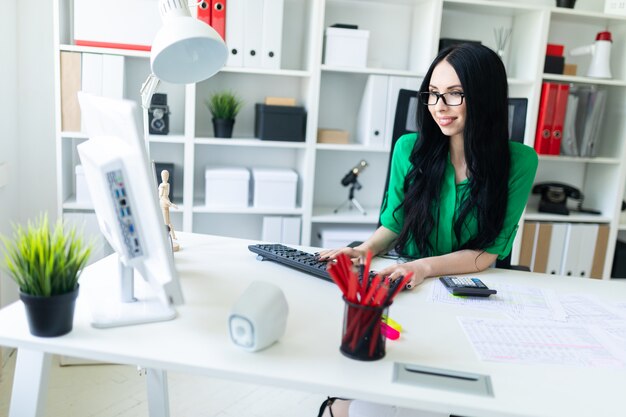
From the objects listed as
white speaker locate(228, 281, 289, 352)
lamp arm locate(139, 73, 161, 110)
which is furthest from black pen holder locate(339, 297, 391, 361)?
lamp arm locate(139, 73, 161, 110)

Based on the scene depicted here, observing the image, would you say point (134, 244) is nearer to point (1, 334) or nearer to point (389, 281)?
point (1, 334)

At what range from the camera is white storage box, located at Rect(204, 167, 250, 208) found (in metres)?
2.76

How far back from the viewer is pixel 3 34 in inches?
98.0

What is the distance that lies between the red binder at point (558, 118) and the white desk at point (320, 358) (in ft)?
6.53

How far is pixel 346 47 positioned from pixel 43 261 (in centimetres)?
210

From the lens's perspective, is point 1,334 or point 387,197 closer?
point 1,334

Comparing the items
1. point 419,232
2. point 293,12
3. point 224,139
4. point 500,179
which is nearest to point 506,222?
point 500,179

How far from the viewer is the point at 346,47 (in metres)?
2.79

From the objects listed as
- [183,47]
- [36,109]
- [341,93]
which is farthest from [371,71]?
[183,47]

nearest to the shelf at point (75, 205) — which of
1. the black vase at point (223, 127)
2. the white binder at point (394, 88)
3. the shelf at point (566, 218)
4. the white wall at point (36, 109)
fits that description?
the white wall at point (36, 109)

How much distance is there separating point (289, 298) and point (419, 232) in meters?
0.63

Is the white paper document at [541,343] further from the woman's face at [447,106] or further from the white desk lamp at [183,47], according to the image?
the white desk lamp at [183,47]

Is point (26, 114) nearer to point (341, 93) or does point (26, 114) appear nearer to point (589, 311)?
point (341, 93)

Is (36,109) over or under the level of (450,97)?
under
